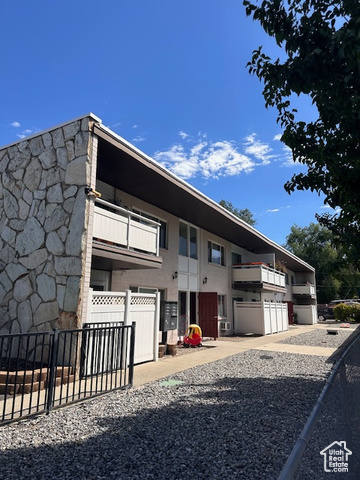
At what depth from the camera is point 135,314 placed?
976 centimetres

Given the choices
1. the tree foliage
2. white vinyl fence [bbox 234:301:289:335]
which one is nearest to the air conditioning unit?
white vinyl fence [bbox 234:301:289:335]

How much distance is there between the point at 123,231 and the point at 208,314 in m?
8.28

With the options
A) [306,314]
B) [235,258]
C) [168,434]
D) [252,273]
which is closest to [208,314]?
[252,273]

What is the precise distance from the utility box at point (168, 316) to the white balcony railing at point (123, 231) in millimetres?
2480

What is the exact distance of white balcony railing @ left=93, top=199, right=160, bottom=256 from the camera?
29.9 feet

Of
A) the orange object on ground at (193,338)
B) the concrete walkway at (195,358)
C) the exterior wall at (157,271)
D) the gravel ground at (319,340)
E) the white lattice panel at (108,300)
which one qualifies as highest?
the exterior wall at (157,271)

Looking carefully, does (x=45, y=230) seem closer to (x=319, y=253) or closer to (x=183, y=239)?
(x=183, y=239)

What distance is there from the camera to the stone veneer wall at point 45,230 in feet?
27.8

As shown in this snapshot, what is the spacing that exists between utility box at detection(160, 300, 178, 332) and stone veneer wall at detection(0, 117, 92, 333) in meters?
5.02

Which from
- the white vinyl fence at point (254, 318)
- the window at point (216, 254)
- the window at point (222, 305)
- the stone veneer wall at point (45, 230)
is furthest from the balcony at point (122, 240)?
the white vinyl fence at point (254, 318)

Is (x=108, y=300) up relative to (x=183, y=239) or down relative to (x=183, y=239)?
down

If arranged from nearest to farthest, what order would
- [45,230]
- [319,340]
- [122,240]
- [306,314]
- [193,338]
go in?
[45,230] < [122,240] < [193,338] < [319,340] < [306,314]

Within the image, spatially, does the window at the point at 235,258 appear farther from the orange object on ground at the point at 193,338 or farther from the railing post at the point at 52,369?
the railing post at the point at 52,369

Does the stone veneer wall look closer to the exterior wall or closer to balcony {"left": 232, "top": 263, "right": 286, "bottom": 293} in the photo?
the exterior wall
